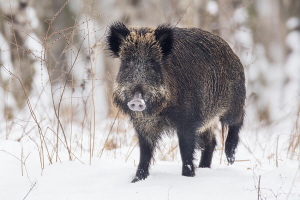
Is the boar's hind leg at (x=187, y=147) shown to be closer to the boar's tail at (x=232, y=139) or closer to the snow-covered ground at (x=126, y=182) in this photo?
the snow-covered ground at (x=126, y=182)

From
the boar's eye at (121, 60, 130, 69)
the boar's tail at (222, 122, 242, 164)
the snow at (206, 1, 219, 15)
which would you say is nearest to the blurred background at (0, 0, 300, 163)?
the snow at (206, 1, 219, 15)

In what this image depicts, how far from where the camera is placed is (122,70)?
489 cm

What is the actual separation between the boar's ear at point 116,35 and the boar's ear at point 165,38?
29 cm

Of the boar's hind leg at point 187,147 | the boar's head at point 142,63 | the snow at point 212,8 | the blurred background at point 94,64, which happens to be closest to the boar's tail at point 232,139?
the blurred background at point 94,64

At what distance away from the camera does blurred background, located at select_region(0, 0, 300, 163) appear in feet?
18.5

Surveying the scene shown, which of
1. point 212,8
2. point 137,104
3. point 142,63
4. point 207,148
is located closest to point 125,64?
point 142,63

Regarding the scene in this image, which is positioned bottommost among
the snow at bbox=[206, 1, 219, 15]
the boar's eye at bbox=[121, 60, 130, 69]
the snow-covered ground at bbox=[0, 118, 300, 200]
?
the snow-covered ground at bbox=[0, 118, 300, 200]

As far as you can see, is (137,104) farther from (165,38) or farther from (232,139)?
(232,139)

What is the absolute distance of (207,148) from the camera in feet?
20.4

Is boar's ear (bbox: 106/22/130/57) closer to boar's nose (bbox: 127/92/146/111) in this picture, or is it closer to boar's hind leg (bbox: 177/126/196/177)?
boar's nose (bbox: 127/92/146/111)

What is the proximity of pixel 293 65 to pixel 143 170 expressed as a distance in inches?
616

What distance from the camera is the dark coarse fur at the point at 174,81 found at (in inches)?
190

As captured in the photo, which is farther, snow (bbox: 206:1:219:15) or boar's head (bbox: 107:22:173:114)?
snow (bbox: 206:1:219:15)

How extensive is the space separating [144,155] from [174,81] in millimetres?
857
